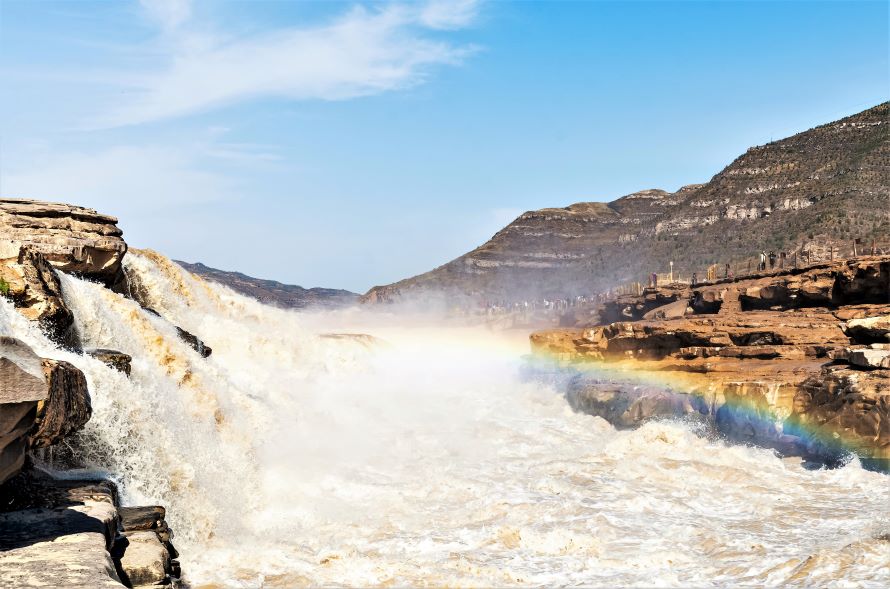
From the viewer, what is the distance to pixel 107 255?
55.0 feet

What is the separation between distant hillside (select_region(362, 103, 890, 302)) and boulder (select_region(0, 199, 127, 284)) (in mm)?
35792

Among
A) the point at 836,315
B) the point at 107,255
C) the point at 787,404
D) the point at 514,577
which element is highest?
the point at 107,255

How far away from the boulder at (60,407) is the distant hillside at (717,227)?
39.4 metres

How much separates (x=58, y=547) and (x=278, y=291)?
10261 cm

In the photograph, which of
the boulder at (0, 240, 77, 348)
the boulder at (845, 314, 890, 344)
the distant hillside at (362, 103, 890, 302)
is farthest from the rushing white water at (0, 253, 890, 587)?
the distant hillside at (362, 103, 890, 302)

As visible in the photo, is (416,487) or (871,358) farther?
(416,487)

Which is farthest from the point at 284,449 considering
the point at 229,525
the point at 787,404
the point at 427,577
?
the point at 787,404

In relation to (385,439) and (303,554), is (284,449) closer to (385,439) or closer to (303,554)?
(385,439)

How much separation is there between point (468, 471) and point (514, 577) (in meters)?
6.29

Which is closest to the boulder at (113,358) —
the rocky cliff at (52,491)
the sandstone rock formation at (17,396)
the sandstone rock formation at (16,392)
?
the rocky cliff at (52,491)

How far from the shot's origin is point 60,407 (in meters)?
8.27

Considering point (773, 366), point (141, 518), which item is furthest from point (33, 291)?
point (773, 366)

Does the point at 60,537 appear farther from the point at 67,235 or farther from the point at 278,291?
the point at 278,291

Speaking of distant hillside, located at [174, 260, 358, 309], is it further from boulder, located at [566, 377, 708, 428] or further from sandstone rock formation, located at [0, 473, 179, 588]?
sandstone rock formation, located at [0, 473, 179, 588]
